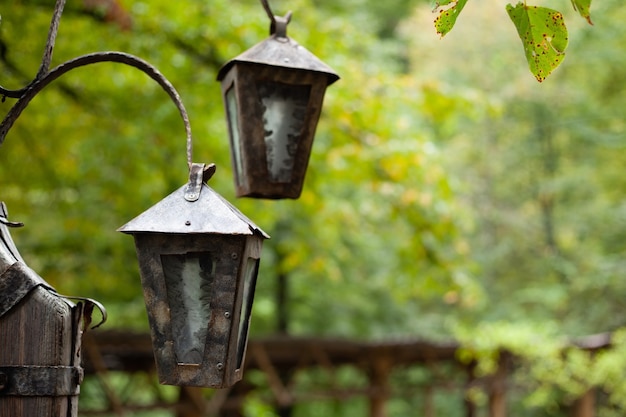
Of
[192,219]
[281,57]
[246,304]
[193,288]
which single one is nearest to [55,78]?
[192,219]

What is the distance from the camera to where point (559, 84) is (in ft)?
62.3

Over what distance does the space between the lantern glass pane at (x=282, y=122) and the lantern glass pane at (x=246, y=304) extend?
26.7 inches

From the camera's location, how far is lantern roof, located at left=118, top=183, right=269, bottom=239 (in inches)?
A: 81.7

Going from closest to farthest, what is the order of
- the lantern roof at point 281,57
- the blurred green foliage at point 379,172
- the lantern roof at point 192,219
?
the lantern roof at point 192,219, the lantern roof at point 281,57, the blurred green foliage at point 379,172

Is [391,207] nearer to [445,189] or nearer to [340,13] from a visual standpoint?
[445,189]

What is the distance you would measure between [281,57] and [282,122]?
23 centimetres

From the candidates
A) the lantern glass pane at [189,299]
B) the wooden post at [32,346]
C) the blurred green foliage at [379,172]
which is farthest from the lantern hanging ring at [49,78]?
the blurred green foliage at [379,172]

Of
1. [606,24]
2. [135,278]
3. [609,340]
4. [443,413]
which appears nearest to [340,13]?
[606,24]

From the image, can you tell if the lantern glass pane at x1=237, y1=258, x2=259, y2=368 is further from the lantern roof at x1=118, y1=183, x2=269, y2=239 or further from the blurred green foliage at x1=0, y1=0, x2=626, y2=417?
the blurred green foliage at x1=0, y1=0, x2=626, y2=417

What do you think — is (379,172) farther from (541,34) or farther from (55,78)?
(541,34)

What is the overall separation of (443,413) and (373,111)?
14.6 metres

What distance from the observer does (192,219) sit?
2096 millimetres

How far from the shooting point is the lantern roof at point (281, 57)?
9.36ft

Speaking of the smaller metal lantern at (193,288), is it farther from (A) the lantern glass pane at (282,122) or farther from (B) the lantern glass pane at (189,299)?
(A) the lantern glass pane at (282,122)
